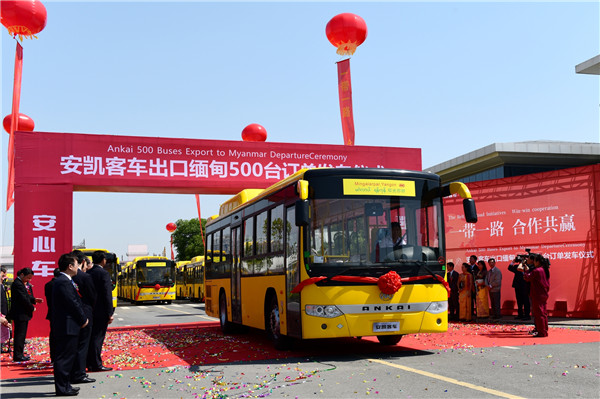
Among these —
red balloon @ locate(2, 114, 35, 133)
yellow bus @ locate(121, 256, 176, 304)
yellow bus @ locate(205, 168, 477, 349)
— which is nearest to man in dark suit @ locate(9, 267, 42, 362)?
yellow bus @ locate(205, 168, 477, 349)

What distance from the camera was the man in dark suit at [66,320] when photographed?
7.99 metres

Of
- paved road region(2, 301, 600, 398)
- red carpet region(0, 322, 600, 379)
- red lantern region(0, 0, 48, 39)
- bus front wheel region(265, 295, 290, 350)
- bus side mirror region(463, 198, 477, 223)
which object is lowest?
red carpet region(0, 322, 600, 379)

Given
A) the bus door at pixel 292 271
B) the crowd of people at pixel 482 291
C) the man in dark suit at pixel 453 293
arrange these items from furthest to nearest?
the man in dark suit at pixel 453 293 < the crowd of people at pixel 482 291 < the bus door at pixel 292 271

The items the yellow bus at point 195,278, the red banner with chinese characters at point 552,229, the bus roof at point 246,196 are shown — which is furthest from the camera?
the yellow bus at point 195,278

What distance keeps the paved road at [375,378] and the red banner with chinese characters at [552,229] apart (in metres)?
7.05

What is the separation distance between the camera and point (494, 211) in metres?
19.8

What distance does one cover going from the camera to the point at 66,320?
8117mm

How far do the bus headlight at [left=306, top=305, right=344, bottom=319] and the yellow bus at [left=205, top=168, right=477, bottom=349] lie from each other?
2cm

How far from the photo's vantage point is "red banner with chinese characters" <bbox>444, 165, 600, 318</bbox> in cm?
1706

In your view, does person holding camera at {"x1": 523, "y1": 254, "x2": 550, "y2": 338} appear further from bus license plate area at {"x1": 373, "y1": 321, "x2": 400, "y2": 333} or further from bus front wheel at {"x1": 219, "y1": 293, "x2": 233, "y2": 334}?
bus front wheel at {"x1": 219, "y1": 293, "x2": 233, "y2": 334}

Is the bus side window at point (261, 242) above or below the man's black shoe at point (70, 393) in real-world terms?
above

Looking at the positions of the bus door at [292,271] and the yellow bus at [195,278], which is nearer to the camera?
the bus door at [292,271]

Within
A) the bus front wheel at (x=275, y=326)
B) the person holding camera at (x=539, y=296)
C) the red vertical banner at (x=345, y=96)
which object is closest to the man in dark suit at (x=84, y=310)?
the bus front wheel at (x=275, y=326)

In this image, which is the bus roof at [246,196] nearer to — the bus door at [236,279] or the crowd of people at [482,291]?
the bus door at [236,279]
